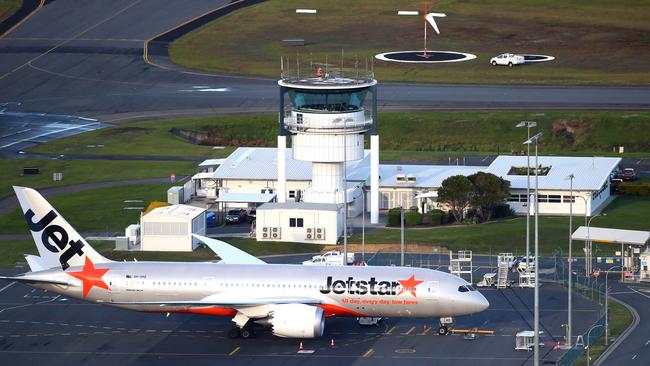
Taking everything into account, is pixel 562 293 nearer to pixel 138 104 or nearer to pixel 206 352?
pixel 206 352

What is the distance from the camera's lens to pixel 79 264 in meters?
98.5

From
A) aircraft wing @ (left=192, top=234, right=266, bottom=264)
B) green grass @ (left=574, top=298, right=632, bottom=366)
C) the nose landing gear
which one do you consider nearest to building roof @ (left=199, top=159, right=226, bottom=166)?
aircraft wing @ (left=192, top=234, right=266, bottom=264)

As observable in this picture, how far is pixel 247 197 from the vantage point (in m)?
140

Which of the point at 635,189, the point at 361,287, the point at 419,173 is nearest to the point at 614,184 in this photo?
the point at 635,189

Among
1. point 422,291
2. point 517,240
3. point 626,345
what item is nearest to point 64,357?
point 422,291

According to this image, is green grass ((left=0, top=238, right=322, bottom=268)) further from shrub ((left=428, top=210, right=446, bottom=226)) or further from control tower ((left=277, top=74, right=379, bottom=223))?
shrub ((left=428, top=210, right=446, bottom=226))

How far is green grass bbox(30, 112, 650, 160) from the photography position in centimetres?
17412

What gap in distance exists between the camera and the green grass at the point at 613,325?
9238cm

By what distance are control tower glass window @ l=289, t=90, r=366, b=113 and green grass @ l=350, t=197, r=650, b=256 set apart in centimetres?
1180

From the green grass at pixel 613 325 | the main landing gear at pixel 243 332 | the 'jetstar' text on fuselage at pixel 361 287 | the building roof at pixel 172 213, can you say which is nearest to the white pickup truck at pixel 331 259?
the building roof at pixel 172 213

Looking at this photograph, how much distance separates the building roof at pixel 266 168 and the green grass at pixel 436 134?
18.9m

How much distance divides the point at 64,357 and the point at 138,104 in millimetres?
109088

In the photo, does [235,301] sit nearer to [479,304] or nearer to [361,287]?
[361,287]

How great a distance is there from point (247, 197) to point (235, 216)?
10.9 feet
